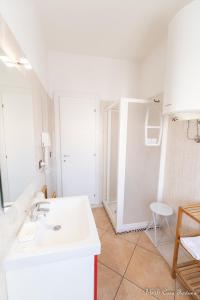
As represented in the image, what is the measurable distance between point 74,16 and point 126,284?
111 inches

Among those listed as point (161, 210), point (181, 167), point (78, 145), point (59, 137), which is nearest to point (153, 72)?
point (181, 167)

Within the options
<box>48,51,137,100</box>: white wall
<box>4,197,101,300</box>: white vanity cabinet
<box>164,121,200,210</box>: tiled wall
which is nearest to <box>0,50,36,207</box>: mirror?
<box>4,197,101,300</box>: white vanity cabinet

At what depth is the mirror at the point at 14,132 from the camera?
74 cm

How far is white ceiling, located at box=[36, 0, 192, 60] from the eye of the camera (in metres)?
1.52

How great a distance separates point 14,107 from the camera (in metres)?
0.87

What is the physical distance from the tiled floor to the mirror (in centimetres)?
123

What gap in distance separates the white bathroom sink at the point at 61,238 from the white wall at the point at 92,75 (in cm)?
191

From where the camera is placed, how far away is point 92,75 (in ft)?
8.38

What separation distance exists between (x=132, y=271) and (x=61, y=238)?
101 centimetres

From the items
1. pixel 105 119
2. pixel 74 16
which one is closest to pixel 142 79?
pixel 105 119

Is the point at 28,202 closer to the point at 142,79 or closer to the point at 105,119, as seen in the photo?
the point at 105,119

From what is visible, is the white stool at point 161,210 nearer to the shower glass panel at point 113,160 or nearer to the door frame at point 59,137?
the shower glass panel at point 113,160

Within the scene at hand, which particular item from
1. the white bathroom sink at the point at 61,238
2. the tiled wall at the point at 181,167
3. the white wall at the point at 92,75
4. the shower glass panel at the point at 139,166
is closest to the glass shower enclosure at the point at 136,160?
the shower glass panel at the point at 139,166

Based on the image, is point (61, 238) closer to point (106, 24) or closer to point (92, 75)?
point (106, 24)
